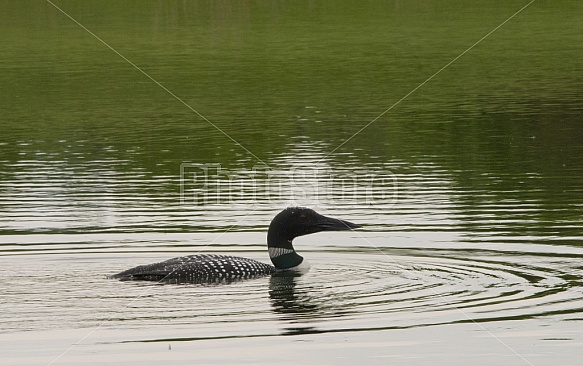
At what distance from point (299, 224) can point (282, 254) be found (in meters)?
0.36

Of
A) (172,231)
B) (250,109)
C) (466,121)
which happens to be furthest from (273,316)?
(250,109)

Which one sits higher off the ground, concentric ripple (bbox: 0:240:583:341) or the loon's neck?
the loon's neck

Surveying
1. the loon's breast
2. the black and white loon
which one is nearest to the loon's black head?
the black and white loon

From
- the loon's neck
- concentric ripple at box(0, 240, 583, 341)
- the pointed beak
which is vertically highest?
the pointed beak

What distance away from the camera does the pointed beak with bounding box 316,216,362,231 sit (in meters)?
10.8

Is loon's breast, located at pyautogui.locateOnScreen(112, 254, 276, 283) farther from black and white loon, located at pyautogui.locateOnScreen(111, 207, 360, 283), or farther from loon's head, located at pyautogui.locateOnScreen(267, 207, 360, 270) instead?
loon's head, located at pyautogui.locateOnScreen(267, 207, 360, 270)

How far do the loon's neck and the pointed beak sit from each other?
12.0 inches

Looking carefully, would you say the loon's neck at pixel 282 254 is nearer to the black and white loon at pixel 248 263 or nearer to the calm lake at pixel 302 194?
the black and white loon at pixel 248 263

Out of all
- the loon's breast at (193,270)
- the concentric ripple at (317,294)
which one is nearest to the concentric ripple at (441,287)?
the concentric ripple at (317,294)

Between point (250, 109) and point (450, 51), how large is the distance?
985 centimetres

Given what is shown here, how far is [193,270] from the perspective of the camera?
32.9 feet

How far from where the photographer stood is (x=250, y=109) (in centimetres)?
2303

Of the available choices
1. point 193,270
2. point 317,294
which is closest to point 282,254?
point 193,270

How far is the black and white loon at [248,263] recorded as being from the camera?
9.99 m
